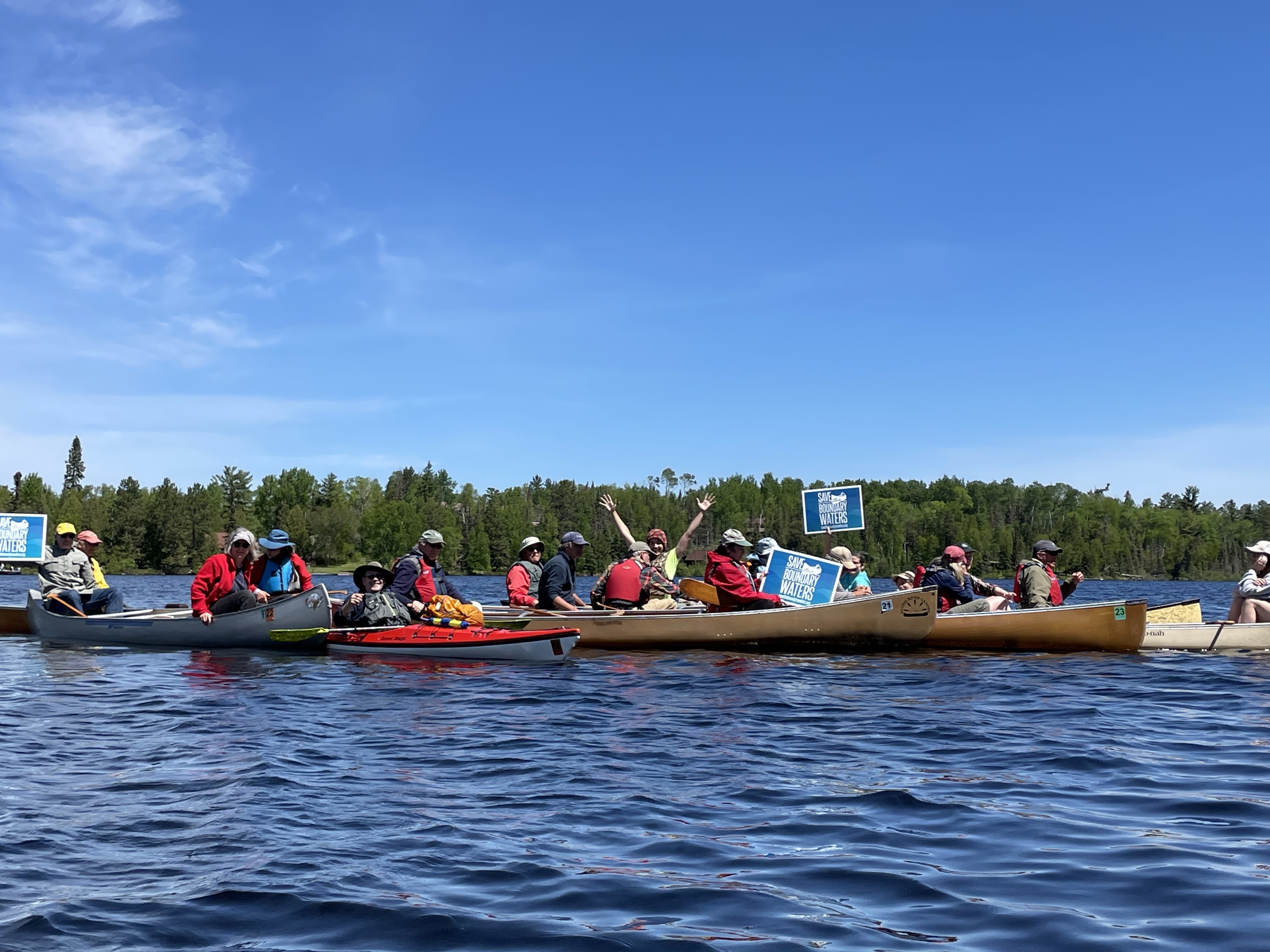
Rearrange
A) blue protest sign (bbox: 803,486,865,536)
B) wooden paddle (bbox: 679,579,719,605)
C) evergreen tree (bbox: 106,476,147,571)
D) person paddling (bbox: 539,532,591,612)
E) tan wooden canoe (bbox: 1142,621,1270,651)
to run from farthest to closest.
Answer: evergreen tree (bbox: 106,476,147,571) → blue protest sign (bbox: 803,486,865,536) → wooden paddle (bbox: 679,579,719,605) → person paddling (bbox: 539,532,591,612) → tan wooden canoe (bbox: 1142,621,1270,651)

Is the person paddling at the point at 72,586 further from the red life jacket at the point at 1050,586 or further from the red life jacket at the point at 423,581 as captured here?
the red life jacket at the point at 1050,586

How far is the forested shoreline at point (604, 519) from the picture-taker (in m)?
132

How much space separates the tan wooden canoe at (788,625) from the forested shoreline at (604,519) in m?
119

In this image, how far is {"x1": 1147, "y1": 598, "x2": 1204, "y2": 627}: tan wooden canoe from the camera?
61.6 ft

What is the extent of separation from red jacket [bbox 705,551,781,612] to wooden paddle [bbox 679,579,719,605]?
65cm

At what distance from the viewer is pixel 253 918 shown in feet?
17.0

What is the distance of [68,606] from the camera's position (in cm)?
1905

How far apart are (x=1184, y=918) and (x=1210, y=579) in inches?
6848

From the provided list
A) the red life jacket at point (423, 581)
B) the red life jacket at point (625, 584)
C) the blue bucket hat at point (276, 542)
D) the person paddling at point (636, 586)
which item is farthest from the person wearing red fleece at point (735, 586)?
the blue bucket hat at point (276, 542)

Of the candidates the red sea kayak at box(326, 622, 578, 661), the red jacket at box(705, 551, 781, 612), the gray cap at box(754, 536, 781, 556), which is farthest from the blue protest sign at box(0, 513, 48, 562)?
the gray cap at box(754, 536, 781, 556)

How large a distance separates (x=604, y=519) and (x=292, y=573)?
150569mm

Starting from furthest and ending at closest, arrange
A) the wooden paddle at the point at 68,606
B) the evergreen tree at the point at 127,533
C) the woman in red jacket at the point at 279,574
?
the evergreen tree at the point at 127,533, the wooden paddle at the point at 68,606, the woman in red jacket at the point at 279,574

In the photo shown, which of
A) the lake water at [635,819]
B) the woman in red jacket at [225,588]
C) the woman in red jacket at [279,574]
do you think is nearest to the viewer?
the lake water at [635,819]

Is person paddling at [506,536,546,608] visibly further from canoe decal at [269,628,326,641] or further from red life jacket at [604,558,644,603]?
canoe decal at [269,628,326,641]
